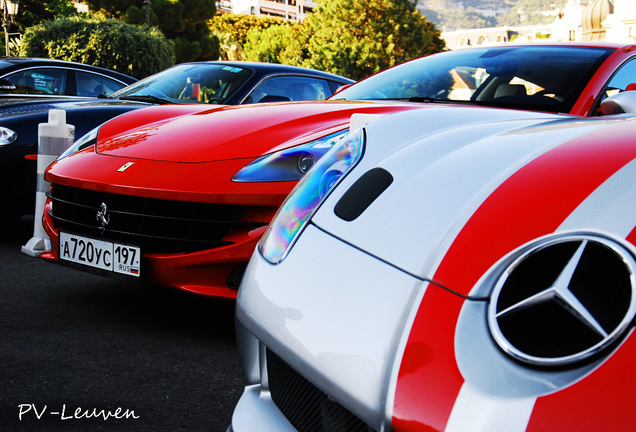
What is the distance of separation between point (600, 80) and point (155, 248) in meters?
1.95

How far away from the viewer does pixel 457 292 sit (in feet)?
3.56

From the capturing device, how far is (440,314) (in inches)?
42.2

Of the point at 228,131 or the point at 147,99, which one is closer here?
the point at 228,131

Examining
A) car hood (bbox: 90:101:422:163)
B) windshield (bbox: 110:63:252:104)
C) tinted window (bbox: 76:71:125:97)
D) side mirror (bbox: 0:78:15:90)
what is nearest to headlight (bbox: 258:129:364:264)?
car hood (bbox: 90:101:422:163)

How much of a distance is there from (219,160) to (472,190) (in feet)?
5.28

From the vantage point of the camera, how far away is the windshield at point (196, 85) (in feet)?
16.5

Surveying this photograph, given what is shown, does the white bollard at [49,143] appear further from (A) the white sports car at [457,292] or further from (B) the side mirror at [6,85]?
(A) the white sports car at [457,292]

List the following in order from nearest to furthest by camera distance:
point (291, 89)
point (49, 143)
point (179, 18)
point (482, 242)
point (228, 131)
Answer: point (482, 242), point (228, 131), point (49, 143), point (291, 89), point (179, 18)

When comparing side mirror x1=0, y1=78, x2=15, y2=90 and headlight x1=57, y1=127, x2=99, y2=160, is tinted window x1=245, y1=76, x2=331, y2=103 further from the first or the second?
side mirror x1=0, y1=78, x2=15, y2=90

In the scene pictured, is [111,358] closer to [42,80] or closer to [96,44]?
[42,80]

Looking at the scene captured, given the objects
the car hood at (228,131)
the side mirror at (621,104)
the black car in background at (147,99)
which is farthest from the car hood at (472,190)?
the black car in background at (147,99)

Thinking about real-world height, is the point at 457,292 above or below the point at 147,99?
above

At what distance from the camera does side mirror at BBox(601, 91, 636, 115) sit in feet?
7.01

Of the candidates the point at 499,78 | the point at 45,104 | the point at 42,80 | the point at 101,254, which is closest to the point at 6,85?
the point at 42,80
